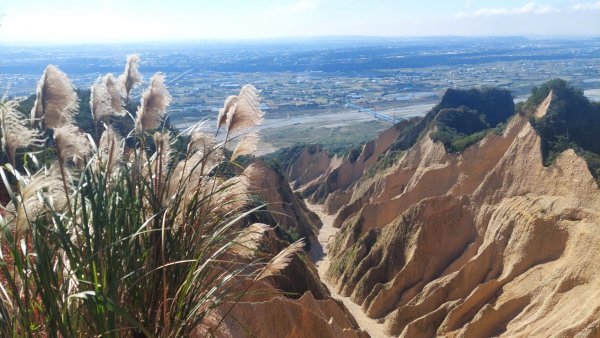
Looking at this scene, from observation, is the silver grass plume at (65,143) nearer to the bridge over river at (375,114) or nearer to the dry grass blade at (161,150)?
the dry grass blade at (161,150)

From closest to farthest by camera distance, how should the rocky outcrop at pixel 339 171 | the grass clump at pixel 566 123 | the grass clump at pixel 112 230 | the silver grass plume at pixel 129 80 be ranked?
the grass clump at pixel 112 230, the silver grass plume at pixel 129 80, the grass clump at pixel 566 123, the rocky outcrop at pixel 339 171

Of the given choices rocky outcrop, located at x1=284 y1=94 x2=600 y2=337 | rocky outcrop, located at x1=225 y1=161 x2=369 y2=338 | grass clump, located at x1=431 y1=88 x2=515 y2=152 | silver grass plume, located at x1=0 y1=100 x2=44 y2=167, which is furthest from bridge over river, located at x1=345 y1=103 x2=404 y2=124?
silver grass plume, located at x1=0 y1=100 x2=44 y2=167

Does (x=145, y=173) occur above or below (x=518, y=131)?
above

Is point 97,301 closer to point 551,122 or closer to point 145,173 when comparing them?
point 145,173

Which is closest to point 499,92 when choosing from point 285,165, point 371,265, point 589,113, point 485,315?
point 285,165

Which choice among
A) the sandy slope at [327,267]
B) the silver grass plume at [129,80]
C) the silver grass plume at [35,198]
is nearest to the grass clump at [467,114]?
the sandy slope at [327,267]

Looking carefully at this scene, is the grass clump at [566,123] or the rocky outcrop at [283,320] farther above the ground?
the grass clump at [566,123]

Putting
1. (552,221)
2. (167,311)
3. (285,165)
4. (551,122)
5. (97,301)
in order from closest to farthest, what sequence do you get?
(97,301) → (167,311) → (552,221) → (551,122) → (285,165)

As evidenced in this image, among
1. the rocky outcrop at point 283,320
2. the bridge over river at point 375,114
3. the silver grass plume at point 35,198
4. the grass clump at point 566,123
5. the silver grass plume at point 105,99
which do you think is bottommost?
the bridge over river at point 375,114
